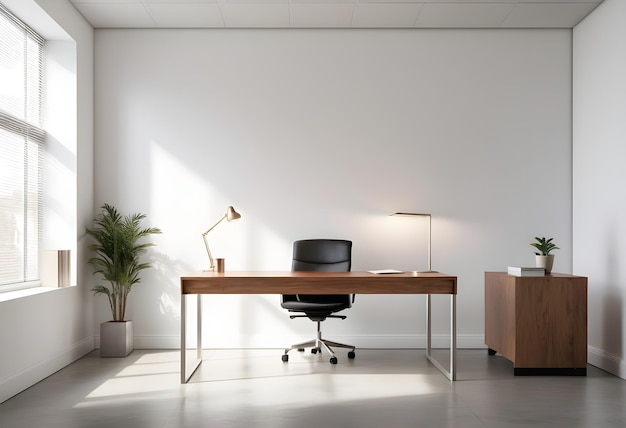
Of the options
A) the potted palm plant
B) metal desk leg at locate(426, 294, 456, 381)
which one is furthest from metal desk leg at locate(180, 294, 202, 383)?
metal desk leg at locate(426, 294, 456, 381)

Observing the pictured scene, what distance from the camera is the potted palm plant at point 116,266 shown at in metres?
5.02

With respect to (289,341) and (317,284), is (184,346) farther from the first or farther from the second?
(289,341)

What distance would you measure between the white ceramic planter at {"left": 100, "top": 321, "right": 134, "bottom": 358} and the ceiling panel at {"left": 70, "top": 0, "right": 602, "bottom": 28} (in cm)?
261

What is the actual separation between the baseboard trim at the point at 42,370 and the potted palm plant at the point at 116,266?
21 centimetres

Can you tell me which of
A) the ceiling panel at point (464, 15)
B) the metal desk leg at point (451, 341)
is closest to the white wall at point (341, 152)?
the ceiling panel at point (464, 15)

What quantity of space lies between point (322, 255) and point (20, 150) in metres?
2.48

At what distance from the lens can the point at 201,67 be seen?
5453mm

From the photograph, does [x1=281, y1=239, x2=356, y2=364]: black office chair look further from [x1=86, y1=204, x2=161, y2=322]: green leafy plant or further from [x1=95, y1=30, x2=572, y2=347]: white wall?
[x1=86, y1=204, x2=161, y2=322]: green leafy plant

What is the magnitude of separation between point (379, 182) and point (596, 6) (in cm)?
227

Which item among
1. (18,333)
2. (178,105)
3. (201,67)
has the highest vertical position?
(201,67)

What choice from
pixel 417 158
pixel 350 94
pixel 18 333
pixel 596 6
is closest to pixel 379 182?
pixel 417 158

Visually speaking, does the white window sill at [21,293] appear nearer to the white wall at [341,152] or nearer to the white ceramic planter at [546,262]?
the white wall at [341,152]

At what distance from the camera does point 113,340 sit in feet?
16.4

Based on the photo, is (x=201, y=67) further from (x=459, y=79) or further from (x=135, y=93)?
(x=459, y=79)
